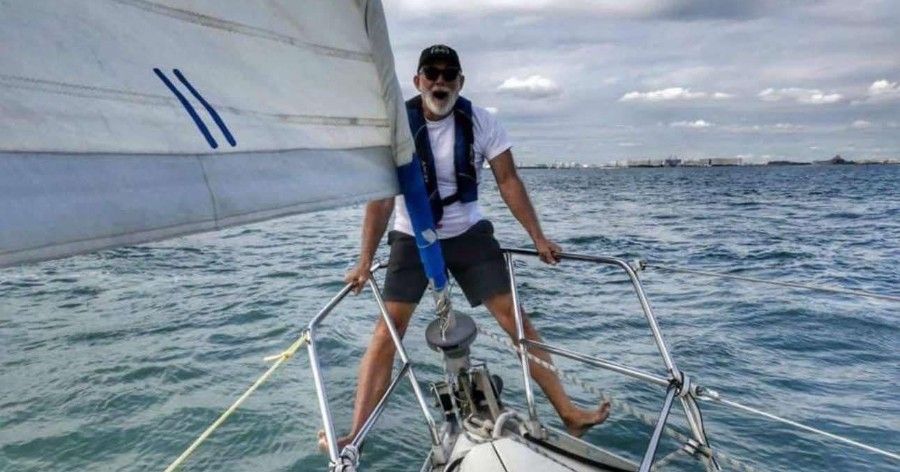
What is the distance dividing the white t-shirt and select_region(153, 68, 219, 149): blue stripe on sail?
5.65ft

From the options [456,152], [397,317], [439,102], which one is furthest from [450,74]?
[397,317]

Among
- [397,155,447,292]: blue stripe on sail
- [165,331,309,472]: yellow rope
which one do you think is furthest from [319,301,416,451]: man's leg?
[397,155,447,292]: blue stripe on sail

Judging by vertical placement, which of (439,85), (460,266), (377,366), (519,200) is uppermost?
(439,85)

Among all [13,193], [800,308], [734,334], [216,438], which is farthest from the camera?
[800,308]

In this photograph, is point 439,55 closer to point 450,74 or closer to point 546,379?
point 450,74

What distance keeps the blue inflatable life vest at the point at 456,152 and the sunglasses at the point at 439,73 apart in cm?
25

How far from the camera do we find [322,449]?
289 cm

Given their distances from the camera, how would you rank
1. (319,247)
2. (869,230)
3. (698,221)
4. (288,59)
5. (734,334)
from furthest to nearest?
(698,221) < (869,230) < (319,247) < (734,334) < (288,59)

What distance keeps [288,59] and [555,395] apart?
2263 millimetres

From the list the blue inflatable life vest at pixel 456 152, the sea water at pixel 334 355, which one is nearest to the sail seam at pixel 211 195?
the blue inflatable life vest at pixel 456 152

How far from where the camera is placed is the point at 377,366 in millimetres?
3365

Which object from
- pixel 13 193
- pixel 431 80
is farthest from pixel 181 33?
pixel 431 80

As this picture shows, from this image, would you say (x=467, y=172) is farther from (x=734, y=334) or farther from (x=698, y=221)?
(x=698, y=221)

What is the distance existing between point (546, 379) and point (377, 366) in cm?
87
